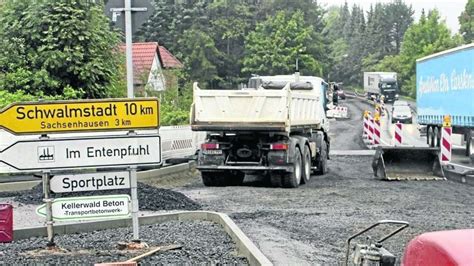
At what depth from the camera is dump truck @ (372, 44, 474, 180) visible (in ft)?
61.1

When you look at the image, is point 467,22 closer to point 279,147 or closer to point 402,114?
point 402,114

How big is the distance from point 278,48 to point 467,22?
48.0 m

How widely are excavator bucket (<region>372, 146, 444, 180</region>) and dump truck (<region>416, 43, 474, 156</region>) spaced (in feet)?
13.1

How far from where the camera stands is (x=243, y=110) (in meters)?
16.2

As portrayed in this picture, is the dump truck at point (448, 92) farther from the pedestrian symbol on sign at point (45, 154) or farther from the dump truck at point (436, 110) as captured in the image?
the pedestrian symbol on sign at point (45, 154)

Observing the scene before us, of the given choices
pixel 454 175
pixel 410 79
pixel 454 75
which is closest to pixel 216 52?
pixel 410 79

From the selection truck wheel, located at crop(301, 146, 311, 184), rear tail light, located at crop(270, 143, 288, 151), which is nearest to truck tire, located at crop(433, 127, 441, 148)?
truck wheel, located at crop(301, 146, 311, 184)

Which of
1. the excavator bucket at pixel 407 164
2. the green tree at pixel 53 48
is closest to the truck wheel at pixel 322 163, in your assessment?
the excavator bucket at pixel 407 164

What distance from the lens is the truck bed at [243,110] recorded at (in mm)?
16016

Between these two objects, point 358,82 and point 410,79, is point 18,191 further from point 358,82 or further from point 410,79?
point 358,82

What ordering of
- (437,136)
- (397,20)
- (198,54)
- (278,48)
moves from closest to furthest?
(437,136), (198,54), (278,48), (397,20)

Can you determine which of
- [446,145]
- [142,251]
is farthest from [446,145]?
[142,251]

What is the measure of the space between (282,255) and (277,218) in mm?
3221

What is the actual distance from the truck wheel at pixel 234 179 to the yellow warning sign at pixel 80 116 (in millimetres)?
8790
